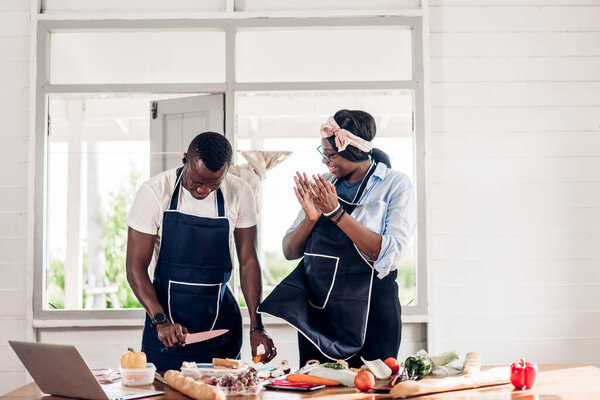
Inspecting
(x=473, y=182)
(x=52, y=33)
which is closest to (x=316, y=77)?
(x=473, y=182)

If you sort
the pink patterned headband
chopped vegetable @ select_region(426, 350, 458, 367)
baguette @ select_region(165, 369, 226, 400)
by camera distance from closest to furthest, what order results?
1. baguette @ select_region(165, 369, 226, 400)
2. chopped vegetable @ select_region(426, 350, 458, 367)
3. the pink patterned headband

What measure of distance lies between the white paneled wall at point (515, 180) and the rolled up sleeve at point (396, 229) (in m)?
1.74

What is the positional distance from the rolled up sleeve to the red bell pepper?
706mm

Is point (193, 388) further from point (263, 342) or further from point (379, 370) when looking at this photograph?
point (263, 342)

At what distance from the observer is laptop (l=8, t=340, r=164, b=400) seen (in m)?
2.11

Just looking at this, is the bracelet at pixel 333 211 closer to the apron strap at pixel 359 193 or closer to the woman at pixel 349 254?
the woman at pixel 349 254

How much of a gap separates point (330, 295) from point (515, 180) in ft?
7.66

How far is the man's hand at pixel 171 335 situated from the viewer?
281cm

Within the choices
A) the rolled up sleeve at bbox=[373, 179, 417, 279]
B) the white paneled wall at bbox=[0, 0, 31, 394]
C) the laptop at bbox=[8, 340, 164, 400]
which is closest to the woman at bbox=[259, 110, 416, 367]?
the rolled up sleeve at bbox=[373, 179, 417, 279]

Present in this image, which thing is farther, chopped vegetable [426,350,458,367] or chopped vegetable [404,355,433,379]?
chopped vegetable [426,350,458,367]

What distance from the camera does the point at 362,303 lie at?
2.88 metres

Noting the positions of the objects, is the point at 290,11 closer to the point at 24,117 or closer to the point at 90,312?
the point at 24,117

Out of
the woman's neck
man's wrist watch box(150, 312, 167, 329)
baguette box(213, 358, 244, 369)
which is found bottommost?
baguette box(213, 358, 244, 369)

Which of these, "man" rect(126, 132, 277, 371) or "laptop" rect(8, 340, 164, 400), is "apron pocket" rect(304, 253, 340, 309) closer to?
"man" rect(126, 132, 277, 371)
